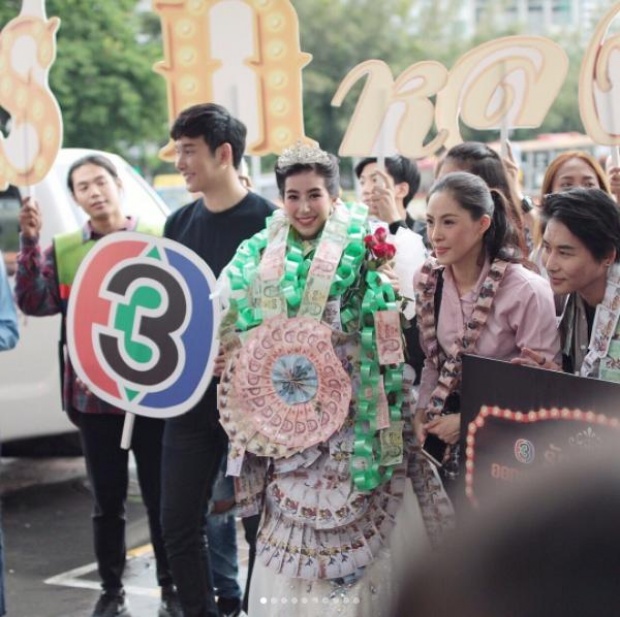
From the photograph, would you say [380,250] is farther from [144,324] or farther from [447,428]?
[144,324]

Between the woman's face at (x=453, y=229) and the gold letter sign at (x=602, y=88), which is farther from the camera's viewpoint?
the gold letter sign at (x=602, y=88)

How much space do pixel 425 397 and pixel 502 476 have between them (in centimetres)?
54

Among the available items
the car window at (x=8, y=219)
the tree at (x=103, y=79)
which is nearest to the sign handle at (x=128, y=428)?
the car window at (x=8, y=219)

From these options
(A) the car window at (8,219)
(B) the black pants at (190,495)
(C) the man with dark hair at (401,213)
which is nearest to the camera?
(C) the man with dark hair at (401,213)

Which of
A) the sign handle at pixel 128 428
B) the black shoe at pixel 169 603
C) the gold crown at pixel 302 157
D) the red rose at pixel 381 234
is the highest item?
the gold crown at pixel 302 157

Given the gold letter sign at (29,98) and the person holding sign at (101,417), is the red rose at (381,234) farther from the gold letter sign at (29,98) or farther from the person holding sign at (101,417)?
the gold letter sign at (29,98)

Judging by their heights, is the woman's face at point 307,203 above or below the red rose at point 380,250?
above

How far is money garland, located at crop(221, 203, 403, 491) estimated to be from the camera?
332 cm

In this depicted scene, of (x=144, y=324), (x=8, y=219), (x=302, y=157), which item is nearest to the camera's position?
(x=302, y=157)

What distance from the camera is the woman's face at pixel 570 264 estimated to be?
3.05 metres

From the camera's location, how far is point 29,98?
4.73 meters

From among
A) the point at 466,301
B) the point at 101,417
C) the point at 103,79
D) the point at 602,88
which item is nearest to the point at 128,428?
the point at 101,417

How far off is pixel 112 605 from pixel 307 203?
6.29 ft

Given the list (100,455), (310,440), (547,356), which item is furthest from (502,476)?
(100,455)
